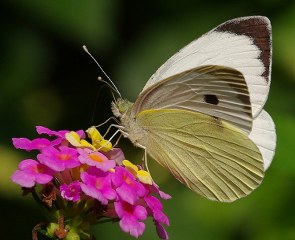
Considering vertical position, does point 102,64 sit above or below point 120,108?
below

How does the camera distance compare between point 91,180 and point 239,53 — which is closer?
point 91,180

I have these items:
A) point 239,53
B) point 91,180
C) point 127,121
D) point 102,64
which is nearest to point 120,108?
point 127,121

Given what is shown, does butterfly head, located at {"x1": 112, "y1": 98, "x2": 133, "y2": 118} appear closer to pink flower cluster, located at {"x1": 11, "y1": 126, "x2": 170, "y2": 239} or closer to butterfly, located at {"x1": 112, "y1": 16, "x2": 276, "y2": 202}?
butterfly, located at {"x1": 112, "y1": 16, "x2": 276, "y2": 202}

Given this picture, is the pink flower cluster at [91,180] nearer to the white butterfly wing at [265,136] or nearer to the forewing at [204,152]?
the forewing at [204,152]

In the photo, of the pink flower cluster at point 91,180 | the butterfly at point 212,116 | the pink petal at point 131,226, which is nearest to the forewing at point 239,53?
the butterfly at point 212,116

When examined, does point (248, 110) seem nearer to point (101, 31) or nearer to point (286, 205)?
point (286, 205)

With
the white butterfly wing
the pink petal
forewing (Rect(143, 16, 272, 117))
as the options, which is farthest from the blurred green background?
the pink petal

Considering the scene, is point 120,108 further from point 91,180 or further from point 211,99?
point 91,180
